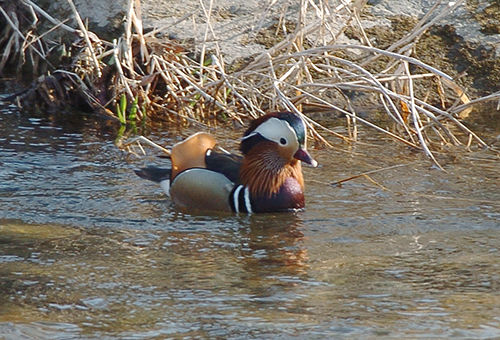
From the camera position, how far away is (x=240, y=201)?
566 centimetres

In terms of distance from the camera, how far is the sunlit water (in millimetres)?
3600

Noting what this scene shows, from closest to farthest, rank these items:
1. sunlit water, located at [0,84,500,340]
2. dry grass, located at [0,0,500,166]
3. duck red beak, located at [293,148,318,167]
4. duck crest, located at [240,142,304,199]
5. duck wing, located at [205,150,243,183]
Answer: sunlit water, located at [0,84,500,340], duck red beak, located at [293,148,318,167], duck crest, located at [240,142,304,199], duck wing, located at [205,150,243,183], dry grass, located at [0,0,500,166]

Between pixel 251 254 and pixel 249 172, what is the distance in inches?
47.0

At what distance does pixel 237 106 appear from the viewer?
7.70 m

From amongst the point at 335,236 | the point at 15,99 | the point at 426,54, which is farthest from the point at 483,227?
the point at 15,99

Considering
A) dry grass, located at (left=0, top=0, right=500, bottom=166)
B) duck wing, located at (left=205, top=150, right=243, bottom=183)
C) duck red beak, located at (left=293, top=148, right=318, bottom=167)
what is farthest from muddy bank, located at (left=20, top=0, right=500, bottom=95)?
duck red beak, located at (left=293, top=148, right=318, bottom=167)

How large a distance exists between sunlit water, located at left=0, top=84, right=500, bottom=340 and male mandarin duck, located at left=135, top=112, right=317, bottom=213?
0.40ft

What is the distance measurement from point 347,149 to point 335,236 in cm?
212

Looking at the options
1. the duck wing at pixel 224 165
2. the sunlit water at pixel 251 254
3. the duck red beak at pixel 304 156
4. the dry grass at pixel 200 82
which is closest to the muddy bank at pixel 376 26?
the dry grass at pixel 200 82

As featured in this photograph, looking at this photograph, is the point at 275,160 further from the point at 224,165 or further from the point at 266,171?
the point at 224,165

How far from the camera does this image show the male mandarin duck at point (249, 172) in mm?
5656

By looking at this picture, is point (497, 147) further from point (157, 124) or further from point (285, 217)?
point (157, 124)

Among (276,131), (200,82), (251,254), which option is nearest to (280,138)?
(276,131)

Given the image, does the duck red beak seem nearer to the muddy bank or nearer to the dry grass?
the dry grass
